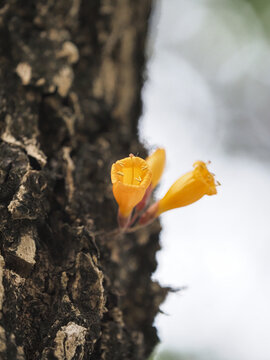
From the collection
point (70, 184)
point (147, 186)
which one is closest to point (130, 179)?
point (147, 186)

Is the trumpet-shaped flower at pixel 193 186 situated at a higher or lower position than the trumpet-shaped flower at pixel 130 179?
higher

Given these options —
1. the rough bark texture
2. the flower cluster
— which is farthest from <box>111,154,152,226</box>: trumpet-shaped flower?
the rough bark texture

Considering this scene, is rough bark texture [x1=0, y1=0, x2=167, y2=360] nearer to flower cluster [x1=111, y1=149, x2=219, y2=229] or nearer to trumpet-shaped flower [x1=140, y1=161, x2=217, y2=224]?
flower cluster [x1=111, y1=149, x2=219, y2=229]

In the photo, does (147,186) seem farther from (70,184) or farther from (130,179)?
(70,184)

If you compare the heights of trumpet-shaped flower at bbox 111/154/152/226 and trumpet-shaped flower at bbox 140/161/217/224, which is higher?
trumpet-shaped flower at bbox 140/161/217/224

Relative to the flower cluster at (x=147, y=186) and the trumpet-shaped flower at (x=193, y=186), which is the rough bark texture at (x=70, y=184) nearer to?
the flower cluster at (x=147, y=186)

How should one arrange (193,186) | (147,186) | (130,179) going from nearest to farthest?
(147,186) → (130,179) → (193,186)

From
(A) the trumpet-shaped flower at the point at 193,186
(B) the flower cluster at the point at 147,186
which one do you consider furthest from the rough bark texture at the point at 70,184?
(A) the trumpet-shaped flower at the point at 193,186

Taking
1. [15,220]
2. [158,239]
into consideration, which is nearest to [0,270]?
[15,220]
